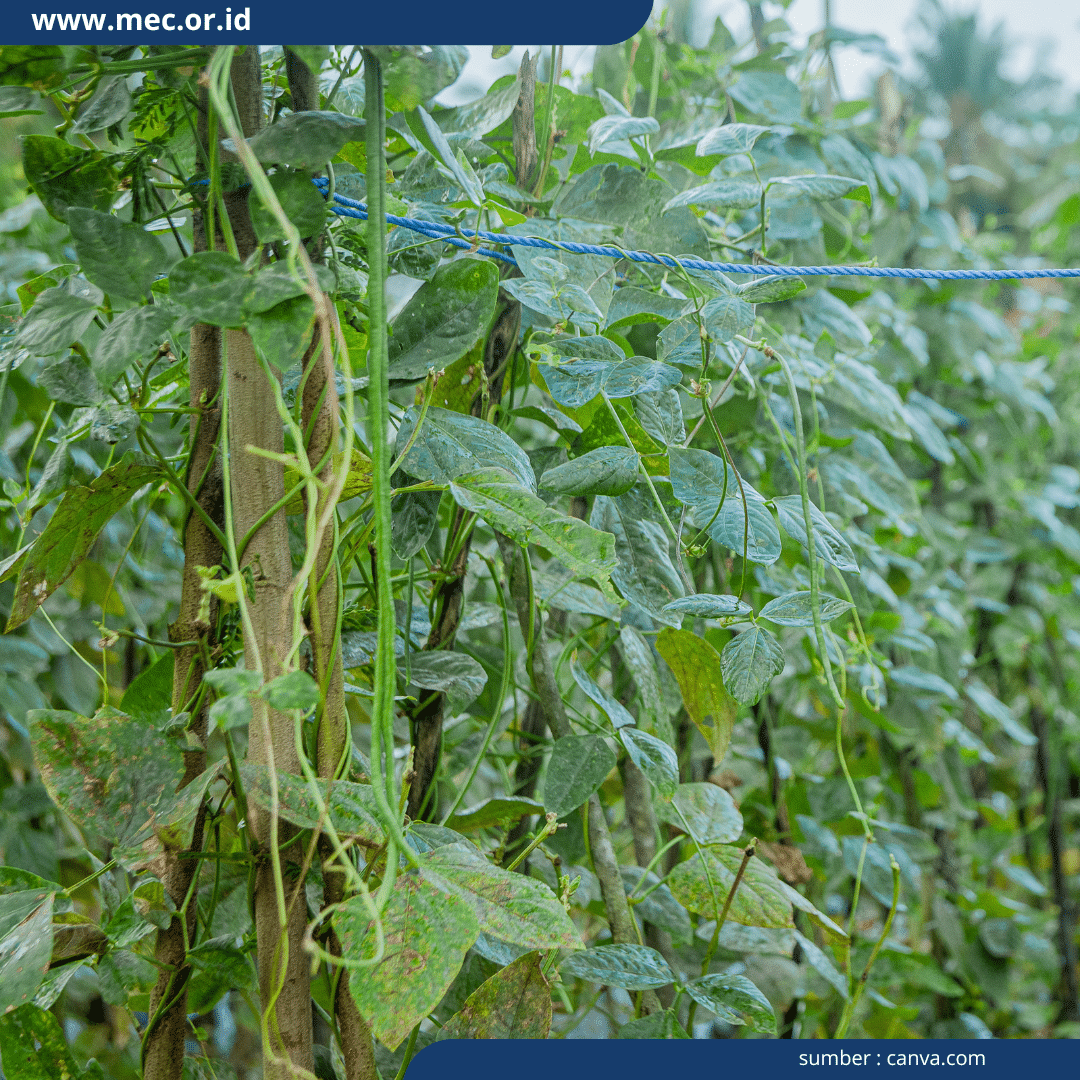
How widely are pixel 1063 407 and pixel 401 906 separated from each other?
1.49 m

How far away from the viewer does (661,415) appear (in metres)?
0.50

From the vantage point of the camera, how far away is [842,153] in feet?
2.65

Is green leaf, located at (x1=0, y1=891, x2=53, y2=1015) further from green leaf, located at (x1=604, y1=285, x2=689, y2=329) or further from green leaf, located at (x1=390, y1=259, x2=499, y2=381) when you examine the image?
green leaf, located at (x1=604, y1=285, x2=689, y2=329)

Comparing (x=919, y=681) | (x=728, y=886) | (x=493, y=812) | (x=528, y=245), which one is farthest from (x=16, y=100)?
(x=919, y=681)

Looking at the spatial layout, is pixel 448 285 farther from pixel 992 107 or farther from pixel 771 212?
pixel 992 107

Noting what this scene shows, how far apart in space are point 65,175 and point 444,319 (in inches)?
7.6

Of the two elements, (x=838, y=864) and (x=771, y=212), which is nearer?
(x=771, y=212)

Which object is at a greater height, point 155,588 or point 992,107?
point 155,588

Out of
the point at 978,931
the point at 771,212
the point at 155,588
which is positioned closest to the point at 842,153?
the point at 771,212

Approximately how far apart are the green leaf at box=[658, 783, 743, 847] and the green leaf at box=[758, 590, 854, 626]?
15 centimetres

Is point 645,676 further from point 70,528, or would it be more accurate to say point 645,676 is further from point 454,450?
point 70,528

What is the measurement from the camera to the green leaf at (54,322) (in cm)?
41

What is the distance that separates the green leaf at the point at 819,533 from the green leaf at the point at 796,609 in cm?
2

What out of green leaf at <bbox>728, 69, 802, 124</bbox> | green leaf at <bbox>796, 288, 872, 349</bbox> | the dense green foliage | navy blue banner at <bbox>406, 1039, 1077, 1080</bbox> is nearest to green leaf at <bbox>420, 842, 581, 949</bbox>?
the dense green foliage
